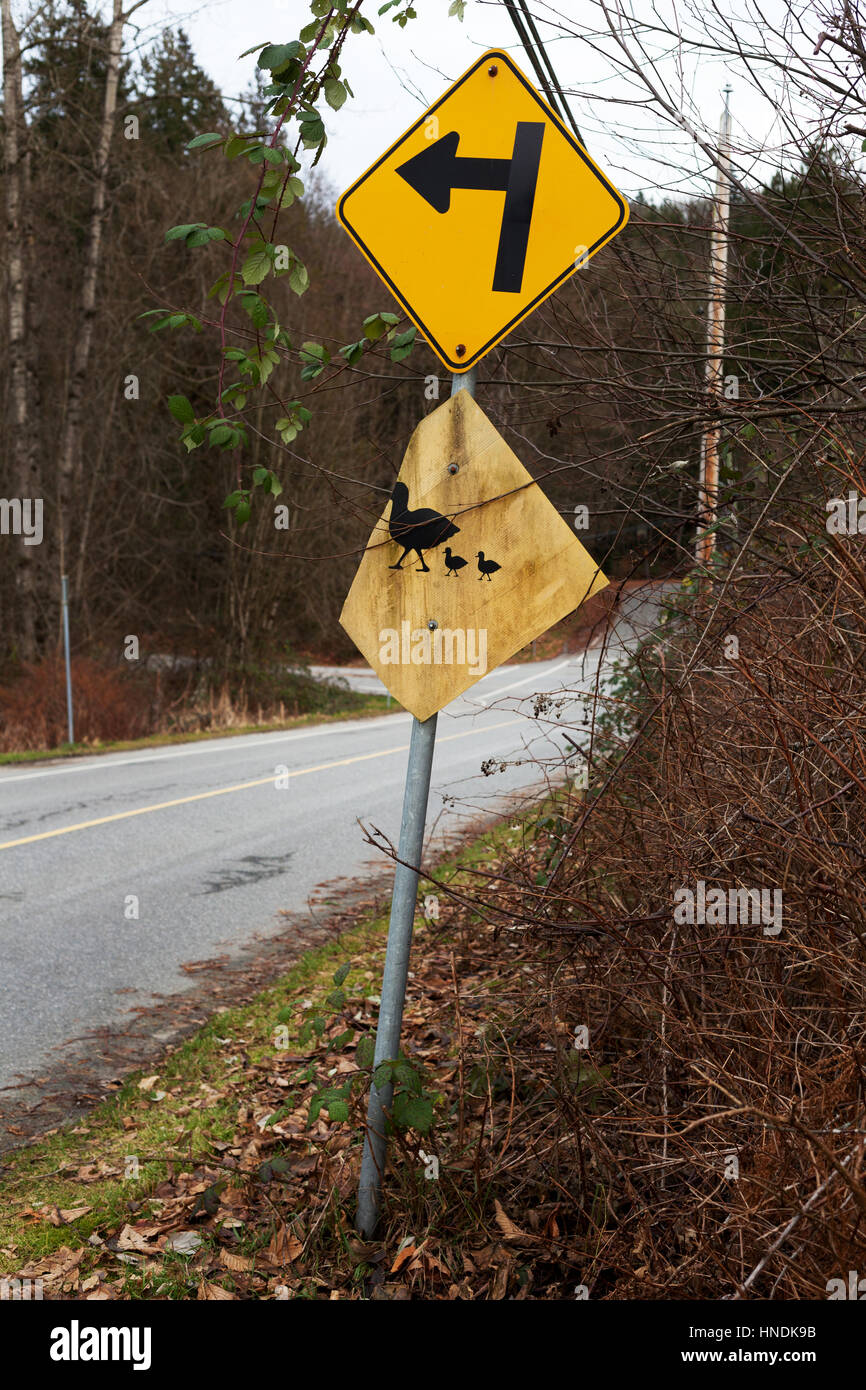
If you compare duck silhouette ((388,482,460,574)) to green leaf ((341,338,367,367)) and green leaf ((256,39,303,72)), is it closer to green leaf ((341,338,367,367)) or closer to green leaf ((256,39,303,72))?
green leaf ((341,338,367,367))

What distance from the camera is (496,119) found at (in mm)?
2877

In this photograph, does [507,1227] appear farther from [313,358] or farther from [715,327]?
[715,327]

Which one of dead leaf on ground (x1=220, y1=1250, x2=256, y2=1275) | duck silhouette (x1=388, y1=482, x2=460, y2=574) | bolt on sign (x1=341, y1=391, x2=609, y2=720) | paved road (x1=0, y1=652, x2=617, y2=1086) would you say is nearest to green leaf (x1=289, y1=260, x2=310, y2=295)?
bolt on sign (x1=341, y1=391, x2=609, y2=720)

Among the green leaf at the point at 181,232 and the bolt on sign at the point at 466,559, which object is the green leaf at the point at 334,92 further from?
the bolt on sign at the point at 466,559

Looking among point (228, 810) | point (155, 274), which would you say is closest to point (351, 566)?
point (155, 274)

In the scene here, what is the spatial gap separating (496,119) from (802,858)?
2031mm

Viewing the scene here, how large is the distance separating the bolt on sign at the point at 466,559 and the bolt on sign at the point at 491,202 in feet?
0.88

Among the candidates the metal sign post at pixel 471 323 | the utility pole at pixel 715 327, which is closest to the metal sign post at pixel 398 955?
the metal sign post at pixel 471 323

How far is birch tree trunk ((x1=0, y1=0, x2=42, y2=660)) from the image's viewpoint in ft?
57.5

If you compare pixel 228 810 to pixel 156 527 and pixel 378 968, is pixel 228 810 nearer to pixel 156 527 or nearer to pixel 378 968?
pixel 378 968

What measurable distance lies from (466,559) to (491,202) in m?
0.92
